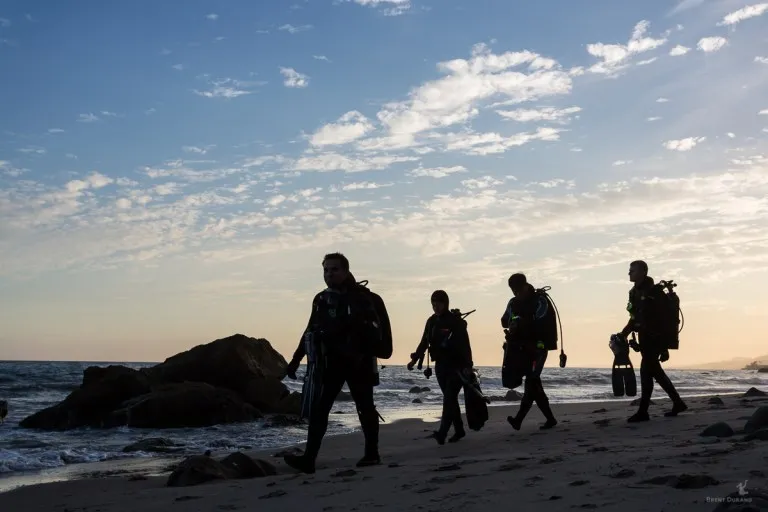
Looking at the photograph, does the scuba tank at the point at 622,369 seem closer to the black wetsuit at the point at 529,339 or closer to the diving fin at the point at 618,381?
the diving fin at the point at 618,381

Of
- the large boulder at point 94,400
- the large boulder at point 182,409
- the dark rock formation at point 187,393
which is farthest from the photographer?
the large boulder at point 94,400

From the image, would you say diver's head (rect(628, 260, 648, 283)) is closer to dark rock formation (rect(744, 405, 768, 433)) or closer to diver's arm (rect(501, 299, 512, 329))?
diver's arm (rect(501, 299, 512, 329))

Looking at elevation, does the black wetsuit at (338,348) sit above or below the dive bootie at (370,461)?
above

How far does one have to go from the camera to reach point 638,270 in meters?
9.62

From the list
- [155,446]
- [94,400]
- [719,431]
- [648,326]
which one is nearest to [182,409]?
[94,400]

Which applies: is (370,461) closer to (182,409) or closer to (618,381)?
(618,381)

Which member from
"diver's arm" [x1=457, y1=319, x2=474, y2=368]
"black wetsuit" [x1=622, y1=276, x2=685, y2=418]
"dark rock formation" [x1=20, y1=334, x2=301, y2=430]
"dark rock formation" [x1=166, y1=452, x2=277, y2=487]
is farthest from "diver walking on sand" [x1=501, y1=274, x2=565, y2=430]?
"dark rock formation" [x1=20, y1=334, x2=301, y2=430]

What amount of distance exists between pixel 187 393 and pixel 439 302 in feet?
30.8

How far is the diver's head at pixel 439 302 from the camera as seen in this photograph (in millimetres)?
9523

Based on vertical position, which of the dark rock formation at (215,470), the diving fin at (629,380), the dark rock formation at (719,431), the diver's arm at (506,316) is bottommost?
the dark rock formation at (215,470)

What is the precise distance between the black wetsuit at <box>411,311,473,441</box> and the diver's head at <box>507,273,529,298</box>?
102 centimetres

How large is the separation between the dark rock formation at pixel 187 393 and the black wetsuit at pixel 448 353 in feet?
22.8

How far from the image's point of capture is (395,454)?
9.02m

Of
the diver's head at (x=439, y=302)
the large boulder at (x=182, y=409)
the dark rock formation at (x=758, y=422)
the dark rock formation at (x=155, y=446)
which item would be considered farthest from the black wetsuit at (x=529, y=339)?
the large boulder at (x=182, y=409)
